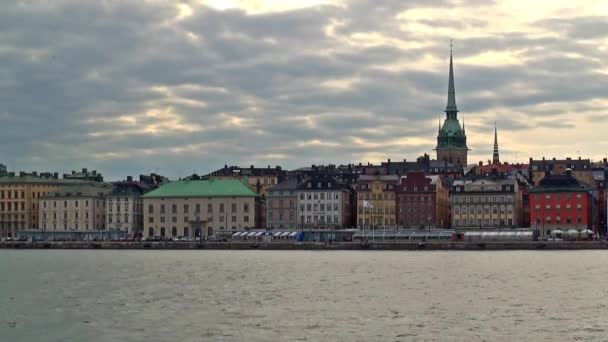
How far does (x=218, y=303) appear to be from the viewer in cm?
4603

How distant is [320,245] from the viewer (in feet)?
385

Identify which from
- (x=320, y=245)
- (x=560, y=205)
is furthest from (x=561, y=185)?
(x=320, y=245)

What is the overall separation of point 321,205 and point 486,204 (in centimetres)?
1740

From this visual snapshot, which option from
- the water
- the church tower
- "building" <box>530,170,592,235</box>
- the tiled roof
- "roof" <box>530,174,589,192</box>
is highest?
the church tower

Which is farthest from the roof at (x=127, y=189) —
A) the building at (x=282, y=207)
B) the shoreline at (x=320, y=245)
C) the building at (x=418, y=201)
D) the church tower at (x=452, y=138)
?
the church tower at (x=452, y=138)

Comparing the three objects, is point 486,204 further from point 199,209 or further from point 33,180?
point 33,180

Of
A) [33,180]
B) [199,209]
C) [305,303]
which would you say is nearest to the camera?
[305,303]

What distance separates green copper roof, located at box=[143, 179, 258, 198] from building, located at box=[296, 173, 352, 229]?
6.14 m

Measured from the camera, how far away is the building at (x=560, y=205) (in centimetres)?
12400

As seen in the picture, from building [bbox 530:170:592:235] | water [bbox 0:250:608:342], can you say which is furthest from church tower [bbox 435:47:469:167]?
water [bbox 0:250:608:342]

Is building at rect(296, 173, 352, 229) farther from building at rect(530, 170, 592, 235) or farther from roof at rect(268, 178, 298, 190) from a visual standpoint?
building at rect(530, 170, 592, 235)

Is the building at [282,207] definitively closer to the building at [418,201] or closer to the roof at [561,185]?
the building at [418,201]

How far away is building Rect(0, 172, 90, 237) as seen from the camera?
472 feet

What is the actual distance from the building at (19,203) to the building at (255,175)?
21255 mm
